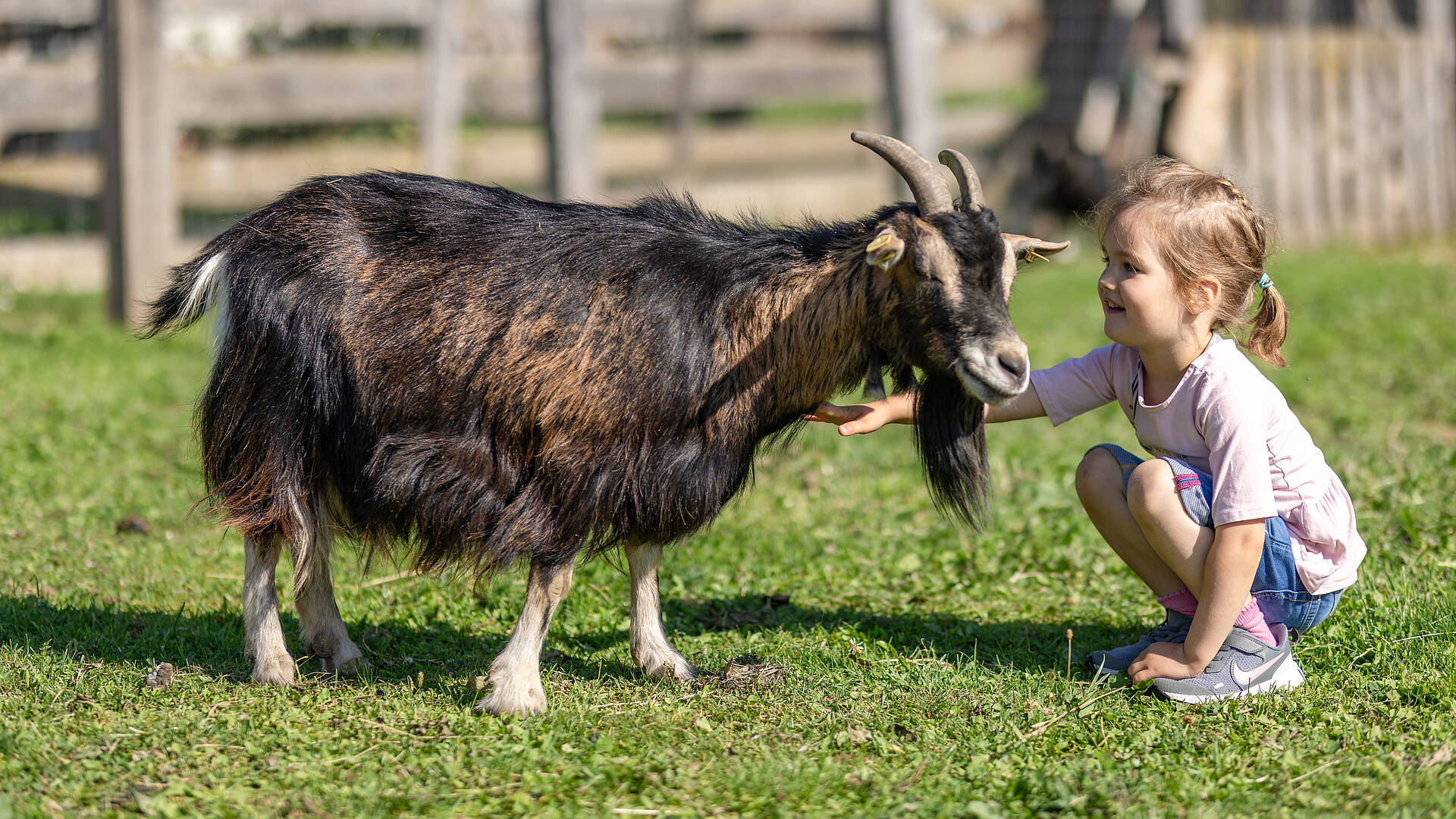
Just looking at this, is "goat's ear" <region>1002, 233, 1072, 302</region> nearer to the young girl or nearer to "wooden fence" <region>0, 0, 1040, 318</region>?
the young girl

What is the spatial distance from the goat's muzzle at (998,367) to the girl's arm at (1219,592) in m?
0.71

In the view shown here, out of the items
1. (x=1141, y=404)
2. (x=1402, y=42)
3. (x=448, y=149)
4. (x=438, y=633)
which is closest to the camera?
(x=1141, y=404)

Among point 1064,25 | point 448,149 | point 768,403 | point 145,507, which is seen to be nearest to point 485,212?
point 768,403

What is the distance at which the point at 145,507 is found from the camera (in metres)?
5.56

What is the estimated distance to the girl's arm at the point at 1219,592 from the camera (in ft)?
11.8

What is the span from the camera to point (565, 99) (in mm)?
8516

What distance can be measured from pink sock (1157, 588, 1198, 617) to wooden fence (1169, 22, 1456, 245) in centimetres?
872

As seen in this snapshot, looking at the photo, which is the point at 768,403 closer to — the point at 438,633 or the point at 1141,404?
the point at 1141,404

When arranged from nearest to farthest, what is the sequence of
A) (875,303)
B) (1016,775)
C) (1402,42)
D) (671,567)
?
(1016,775), (875,303), (671,567), (1402,42)

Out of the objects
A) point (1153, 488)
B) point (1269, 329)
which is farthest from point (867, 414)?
point (1269, 329)

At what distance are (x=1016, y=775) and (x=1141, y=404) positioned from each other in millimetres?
1179

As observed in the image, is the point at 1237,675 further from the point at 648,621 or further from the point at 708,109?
the point at 708,109

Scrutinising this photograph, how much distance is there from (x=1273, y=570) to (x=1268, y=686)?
1.08ft

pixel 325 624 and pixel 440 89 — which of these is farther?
pixel 440 89
